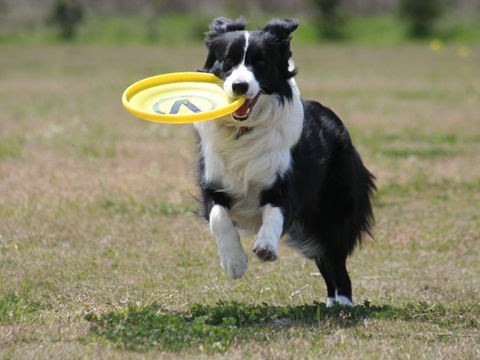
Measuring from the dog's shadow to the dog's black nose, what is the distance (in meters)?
1.29

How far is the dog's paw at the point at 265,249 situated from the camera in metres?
5.16

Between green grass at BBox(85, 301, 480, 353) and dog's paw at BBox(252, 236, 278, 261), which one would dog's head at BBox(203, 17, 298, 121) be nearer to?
dog's paw at BBox(252, 236, 278, 261)

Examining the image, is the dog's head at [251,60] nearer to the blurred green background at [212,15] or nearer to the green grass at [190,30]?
the green grass at [190,30]

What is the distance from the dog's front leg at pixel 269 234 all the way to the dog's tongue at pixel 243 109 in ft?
1.91

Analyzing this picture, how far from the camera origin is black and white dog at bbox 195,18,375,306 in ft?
17.8

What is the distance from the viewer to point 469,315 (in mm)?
5719

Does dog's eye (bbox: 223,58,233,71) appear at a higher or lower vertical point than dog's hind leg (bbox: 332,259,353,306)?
higher

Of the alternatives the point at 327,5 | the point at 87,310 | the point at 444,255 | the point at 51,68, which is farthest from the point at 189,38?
the point at 87,310

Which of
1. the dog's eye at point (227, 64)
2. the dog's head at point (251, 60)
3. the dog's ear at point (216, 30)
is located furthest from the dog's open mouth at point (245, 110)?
the dog's ear at point (216, 30)

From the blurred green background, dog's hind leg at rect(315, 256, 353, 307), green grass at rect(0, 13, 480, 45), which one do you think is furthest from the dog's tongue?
the blurred green background

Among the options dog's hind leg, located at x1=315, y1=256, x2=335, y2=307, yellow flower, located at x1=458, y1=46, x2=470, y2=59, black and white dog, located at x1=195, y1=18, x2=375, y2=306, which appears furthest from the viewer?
yellow flower, located at x1=458, y1=46, x2=470, y2=59

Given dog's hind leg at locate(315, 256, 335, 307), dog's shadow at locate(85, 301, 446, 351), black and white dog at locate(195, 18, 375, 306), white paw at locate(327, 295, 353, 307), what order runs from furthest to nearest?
dog's hind leg at locate(315, 256, 335, 307)
white paw at locate(327, 295, 353, 307)
black and white dog at locate(195, 18, 375, 306)
dog's shadow at locate(85, 301, 446, 351)

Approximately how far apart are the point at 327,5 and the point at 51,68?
12543 mm

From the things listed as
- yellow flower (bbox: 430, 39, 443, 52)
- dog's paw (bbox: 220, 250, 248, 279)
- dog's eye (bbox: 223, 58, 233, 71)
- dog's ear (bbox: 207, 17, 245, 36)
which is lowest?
yellow flower (bbox: 430, 39, 443, 52)
